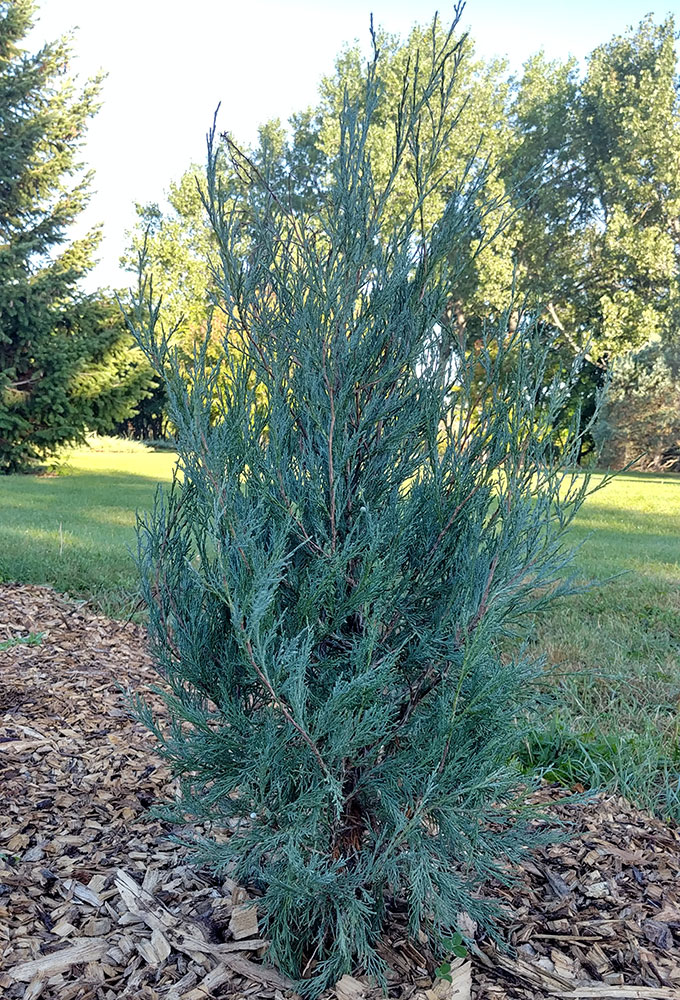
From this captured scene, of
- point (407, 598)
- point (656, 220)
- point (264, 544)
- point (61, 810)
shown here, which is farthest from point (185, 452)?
point (656, 220)

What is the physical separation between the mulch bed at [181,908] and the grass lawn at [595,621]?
13.5 inches

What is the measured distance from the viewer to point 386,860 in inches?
81.1

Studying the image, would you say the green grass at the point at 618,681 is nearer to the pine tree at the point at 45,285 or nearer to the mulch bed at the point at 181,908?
the mulch bed at the point at 181,908

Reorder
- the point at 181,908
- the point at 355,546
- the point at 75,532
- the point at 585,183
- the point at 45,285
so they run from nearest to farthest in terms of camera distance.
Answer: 1. the point at 355,546
2. the point at 181,908
3. the point at 75,532
4. the point at 45,285
5. the point at 585,183

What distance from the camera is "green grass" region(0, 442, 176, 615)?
6656 millimetres

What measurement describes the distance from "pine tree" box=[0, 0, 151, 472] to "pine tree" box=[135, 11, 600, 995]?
16.4m

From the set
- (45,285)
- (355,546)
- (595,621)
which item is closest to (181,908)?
(355,546)

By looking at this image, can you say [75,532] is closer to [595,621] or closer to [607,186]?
[595,621]

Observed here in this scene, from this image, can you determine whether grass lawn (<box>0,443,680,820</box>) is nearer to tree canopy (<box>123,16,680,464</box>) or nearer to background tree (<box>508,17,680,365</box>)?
tree canopy (<box>123,16,680,464</box>)

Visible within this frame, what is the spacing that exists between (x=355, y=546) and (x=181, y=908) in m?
1.34

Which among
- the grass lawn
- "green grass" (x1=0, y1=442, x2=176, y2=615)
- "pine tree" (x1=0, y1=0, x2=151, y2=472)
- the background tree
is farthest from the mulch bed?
the background tree

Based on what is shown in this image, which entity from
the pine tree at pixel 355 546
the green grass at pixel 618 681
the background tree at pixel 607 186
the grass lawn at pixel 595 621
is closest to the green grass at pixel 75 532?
the grass lawn at pixel 595 621

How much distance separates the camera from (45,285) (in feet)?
57.4

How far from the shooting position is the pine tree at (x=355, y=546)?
207 centimetres
